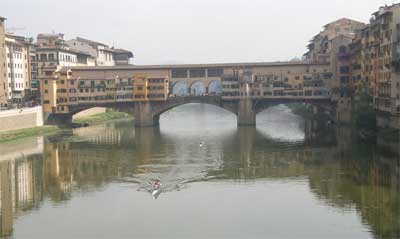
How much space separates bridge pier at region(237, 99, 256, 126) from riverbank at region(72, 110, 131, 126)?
16182 millimetres

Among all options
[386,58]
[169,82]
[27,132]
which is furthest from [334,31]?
[27,132]

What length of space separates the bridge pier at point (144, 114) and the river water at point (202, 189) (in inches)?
467

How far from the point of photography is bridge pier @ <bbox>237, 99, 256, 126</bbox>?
55.7 metres

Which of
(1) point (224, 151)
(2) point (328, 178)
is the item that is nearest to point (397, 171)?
(2) point (328, 178)

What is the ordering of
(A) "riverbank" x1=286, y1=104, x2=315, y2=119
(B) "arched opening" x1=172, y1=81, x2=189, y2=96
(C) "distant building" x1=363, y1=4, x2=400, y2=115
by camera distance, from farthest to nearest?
(A) "riverbank" x1=286, y1=104, x2=315, y2=119 < (B) "arched opening" x1=172, y1=81, x2=189, y2=96 < (C) "distant building" x1=363, y1=4, x2=400, y2=115

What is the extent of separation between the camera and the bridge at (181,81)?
55344mm

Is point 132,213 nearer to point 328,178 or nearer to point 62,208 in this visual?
point 62,208

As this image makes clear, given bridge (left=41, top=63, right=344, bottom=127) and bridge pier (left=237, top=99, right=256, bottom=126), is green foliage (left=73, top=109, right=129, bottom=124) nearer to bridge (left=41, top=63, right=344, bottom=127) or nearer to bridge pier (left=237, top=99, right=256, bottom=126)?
bridge (left=41, top=63, right=344, bottom=127)

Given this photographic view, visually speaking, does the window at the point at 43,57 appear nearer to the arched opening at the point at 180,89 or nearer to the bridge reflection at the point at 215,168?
the arched opening at the point at 180,89

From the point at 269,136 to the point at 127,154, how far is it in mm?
13421

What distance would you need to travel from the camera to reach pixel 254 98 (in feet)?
183

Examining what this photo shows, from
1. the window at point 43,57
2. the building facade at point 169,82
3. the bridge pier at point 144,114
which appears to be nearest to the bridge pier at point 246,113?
the building facade at point 169,82

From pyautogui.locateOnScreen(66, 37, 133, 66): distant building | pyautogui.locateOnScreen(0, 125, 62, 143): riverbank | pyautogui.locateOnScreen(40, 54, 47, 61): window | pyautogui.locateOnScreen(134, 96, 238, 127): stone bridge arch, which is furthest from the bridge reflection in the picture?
pyautogui.locateOnScreen(66, 37, 133, 66): distant building

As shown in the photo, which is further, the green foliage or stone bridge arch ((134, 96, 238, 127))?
the green foliage
